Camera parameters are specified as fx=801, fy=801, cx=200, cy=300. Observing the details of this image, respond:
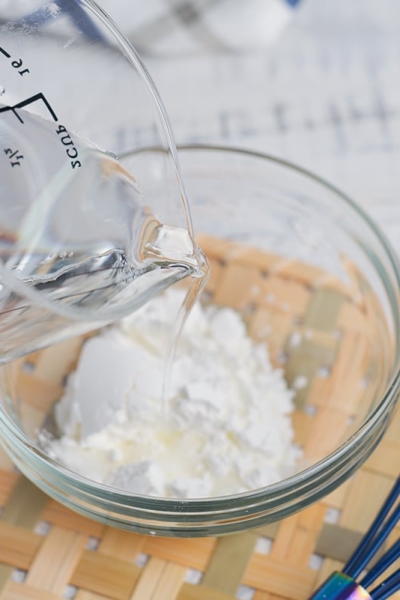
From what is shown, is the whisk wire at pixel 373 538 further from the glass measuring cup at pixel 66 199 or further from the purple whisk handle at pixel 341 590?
the glass measuring cup at pixel 66 199

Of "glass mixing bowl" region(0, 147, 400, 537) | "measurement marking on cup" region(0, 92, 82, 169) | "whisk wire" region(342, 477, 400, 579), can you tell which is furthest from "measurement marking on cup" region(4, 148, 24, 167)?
"whisk wire" region(342, 477, 400, 579)

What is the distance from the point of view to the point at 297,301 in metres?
1.05

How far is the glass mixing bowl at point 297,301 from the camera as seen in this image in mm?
915

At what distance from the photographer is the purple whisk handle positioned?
75cm

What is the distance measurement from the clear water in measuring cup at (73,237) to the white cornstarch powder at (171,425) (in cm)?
12

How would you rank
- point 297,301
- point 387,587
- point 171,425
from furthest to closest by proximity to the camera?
point 297,301 < point 171,425 < point 387,587

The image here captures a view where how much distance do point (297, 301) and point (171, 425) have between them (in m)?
0.27

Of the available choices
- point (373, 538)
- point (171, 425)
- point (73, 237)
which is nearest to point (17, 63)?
point (73, 237)

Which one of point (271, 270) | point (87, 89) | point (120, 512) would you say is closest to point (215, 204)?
point (271, 270)

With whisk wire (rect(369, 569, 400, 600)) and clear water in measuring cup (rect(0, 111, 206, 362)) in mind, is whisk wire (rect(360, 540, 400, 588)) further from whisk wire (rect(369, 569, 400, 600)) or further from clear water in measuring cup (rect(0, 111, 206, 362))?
clear water in measuring cup (rect(0, 111, 206, 362))

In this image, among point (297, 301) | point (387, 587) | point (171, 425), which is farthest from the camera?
point (297, 301)

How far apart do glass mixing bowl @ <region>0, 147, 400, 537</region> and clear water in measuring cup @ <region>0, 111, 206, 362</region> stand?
139 millimetres

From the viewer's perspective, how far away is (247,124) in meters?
1.36

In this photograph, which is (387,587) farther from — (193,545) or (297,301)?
(297,301)
